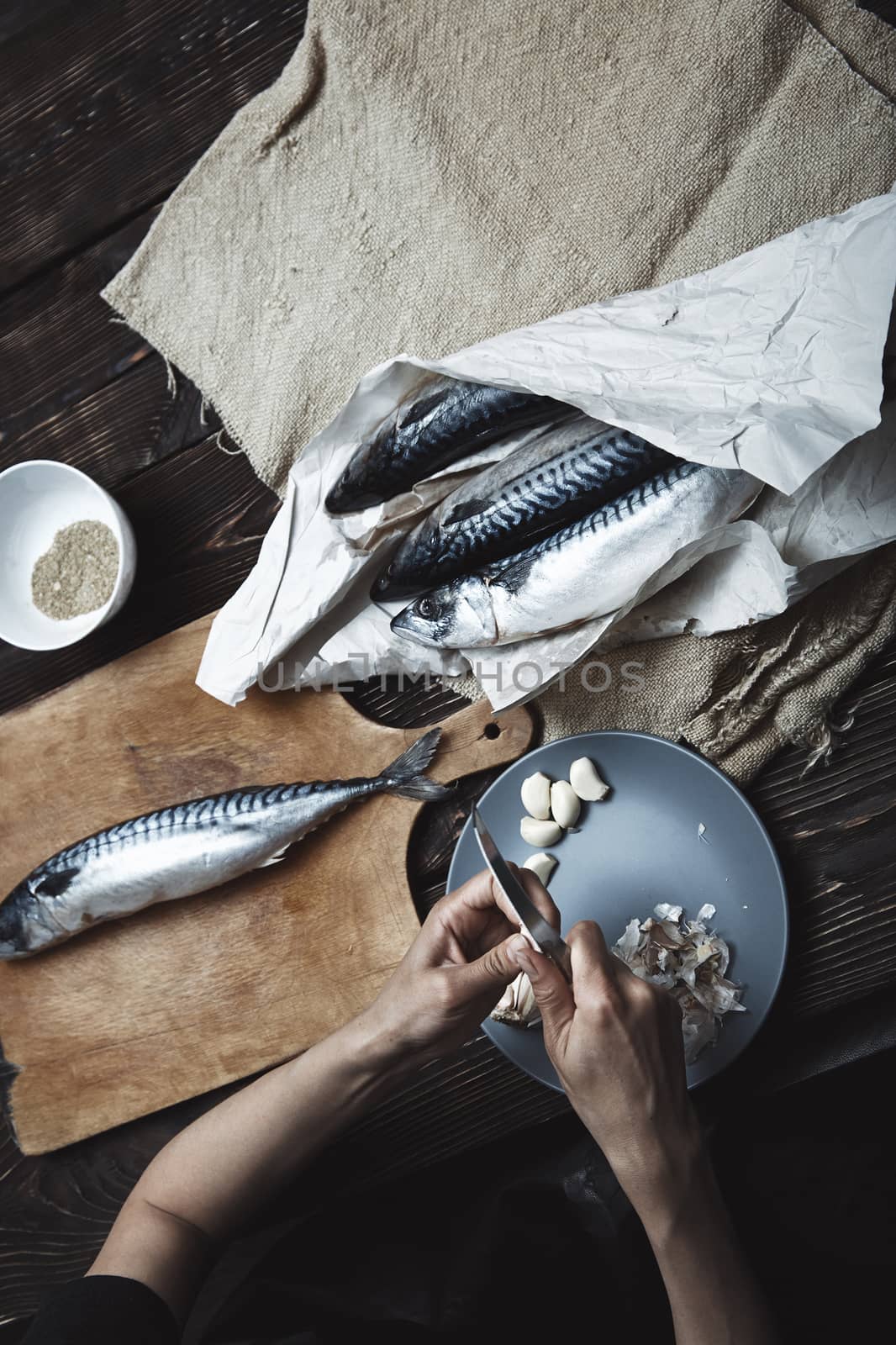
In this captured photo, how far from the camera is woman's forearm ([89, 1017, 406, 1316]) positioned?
105cm

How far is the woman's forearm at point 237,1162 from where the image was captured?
105 cm

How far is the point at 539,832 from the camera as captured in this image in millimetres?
1161

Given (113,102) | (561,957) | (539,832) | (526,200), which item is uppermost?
(113,102)

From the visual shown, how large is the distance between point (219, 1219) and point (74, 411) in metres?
1.12

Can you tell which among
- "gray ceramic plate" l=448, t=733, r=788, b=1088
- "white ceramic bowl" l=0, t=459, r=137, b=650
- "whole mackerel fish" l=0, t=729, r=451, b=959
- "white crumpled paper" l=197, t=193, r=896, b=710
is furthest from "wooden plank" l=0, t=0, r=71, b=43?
"gray ceramic plate" l=448, t=733, r=788, b=1088

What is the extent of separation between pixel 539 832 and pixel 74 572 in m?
0.73

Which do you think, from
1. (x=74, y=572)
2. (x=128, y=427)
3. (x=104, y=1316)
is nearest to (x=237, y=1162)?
(x=104, y=1316)

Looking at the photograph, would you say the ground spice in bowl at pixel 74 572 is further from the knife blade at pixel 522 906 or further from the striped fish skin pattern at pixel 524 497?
the knife blade at pixel 522 906

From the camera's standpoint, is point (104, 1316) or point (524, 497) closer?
point (104, 1316)

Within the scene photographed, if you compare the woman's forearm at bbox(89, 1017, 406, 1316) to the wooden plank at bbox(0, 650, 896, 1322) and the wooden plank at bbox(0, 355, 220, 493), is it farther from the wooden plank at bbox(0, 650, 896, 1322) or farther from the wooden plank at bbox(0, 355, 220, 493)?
the wooden plank at bbox(0, 355, 220, 493)

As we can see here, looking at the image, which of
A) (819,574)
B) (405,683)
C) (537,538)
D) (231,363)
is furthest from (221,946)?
(819,574)

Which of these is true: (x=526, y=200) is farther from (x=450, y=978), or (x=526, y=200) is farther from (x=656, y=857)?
(x=450, y=978)

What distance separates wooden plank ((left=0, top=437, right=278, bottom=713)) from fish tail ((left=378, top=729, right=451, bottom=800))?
1.18 feet

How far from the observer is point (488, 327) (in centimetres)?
121
